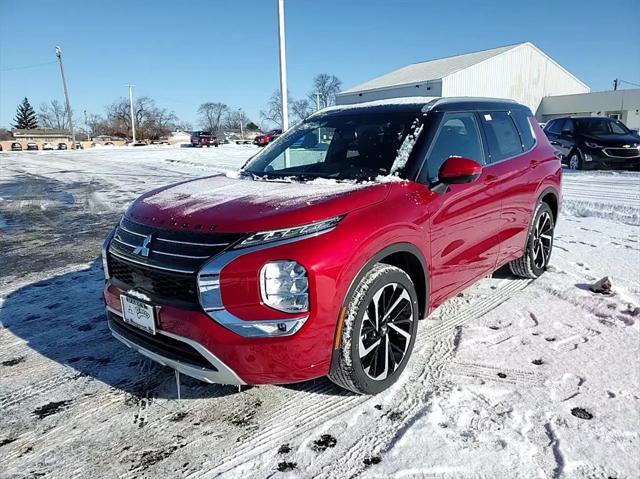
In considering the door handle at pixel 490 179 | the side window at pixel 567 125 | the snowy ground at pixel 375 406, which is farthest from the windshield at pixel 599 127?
the door handle at pixel 490 179

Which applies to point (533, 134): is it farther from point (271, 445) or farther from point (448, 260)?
point (271, 445)

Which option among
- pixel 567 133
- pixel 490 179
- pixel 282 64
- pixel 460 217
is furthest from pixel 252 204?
pixel 567 133

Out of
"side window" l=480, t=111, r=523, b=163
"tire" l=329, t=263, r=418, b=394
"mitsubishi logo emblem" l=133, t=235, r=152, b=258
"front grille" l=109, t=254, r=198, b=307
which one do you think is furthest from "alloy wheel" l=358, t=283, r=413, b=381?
"side window" l=480, t=111, r=523, b=163

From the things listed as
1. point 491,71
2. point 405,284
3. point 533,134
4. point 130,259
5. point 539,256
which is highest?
point 491,71

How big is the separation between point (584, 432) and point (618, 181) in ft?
35.8

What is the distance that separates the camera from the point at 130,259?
2.62 m

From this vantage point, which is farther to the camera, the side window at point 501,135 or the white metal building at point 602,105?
the white metal building at point 602,105

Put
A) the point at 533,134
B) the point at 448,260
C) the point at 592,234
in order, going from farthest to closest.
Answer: the point at 592,234 → the point at 533,134 → the point at 448,260

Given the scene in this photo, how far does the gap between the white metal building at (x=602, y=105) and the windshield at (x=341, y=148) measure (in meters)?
44.1

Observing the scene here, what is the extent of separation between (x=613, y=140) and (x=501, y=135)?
1158 cm

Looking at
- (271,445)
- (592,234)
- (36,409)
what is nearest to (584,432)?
(271,445)

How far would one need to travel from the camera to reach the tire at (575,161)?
13.8 meters

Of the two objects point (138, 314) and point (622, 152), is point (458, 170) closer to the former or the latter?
point (138, 314)

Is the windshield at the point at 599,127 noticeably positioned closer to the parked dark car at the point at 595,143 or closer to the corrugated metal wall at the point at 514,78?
the parked dark car at the point at 595,143
